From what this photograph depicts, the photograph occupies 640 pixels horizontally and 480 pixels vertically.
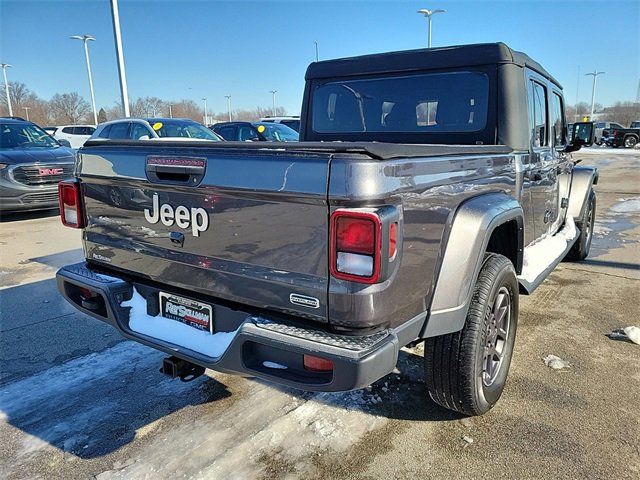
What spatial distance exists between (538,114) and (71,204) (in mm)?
3496

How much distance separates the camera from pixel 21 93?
69938 mm

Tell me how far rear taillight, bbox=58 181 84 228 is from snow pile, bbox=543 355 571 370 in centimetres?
322

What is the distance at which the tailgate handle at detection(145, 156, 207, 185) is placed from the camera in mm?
2178

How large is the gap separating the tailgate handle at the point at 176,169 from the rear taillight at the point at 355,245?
73cm

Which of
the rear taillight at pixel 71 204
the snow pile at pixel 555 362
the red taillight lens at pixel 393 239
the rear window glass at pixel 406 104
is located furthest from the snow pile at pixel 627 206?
the rear taillight at pixel 71 204

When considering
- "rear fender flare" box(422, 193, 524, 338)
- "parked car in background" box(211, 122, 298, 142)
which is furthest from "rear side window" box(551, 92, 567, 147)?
"parked car in background" box(211, 122, 298, 142)

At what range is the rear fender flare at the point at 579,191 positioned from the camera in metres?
5.48

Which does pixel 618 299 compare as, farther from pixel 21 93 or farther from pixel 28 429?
pixel 21 93

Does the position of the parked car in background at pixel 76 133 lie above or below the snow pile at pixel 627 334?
above

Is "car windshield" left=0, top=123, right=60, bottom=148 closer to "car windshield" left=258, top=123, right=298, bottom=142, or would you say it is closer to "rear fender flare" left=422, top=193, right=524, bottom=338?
"car windshield" left=258, top=123, right=298, bottom=142

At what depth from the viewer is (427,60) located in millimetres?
3619

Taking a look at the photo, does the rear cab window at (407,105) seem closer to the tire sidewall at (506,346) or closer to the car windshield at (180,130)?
the tire sidewall at (506,346)

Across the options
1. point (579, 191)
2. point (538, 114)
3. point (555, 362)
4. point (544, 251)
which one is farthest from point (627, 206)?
point (555, 362)

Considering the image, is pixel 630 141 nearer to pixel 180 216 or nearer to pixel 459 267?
pixel 459 267
